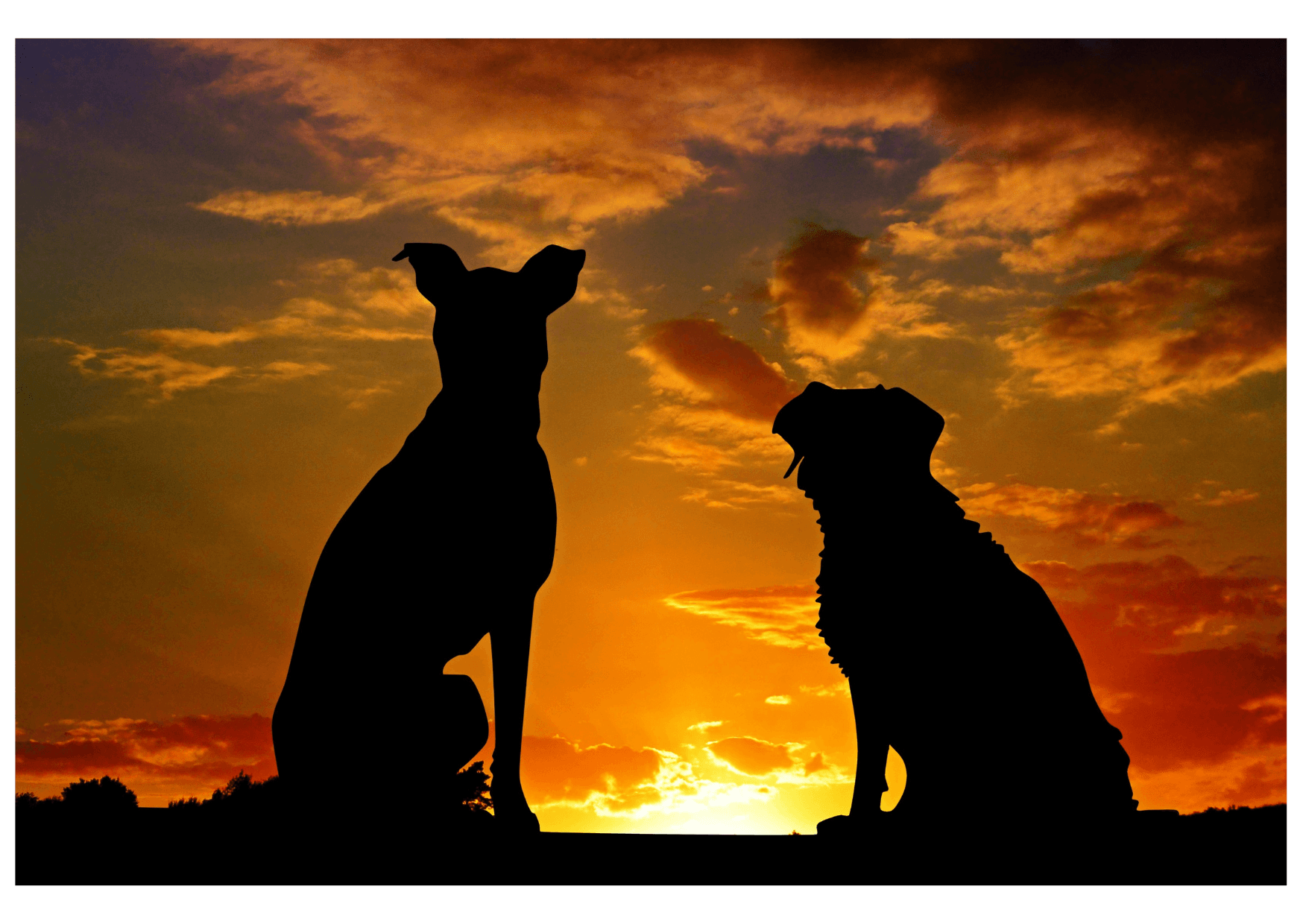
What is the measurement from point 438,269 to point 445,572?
1.71 meters

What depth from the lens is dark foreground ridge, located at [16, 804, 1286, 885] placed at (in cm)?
546

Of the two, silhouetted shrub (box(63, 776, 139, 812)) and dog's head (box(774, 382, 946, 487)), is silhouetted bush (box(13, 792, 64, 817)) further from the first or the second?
dog's head (box(774, 382, 946, 487))

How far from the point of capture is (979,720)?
18.8 feet

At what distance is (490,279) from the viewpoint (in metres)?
6.32

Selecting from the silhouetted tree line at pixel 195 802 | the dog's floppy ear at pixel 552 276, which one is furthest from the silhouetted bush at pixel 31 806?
the dog's floppy ear at pixel 552 276

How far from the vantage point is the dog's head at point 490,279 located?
6.29m

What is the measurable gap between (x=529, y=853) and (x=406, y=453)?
2.24 metres

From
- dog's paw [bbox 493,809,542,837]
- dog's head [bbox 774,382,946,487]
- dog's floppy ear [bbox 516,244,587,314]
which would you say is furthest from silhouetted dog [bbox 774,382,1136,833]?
dog's paw [bbox 493,809,542,837]

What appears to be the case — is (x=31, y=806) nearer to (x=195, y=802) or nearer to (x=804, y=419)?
(x=195, y=802)

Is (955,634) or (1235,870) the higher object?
(955,634)

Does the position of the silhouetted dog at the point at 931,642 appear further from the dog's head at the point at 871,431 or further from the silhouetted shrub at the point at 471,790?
the silhouetted shrub at the point at 471,790

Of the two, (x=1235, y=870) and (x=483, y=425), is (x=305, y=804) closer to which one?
(x=483, y=425)

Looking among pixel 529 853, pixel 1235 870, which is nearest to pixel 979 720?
pixel 1235 870

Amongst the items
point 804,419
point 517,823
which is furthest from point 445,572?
point 804,419
